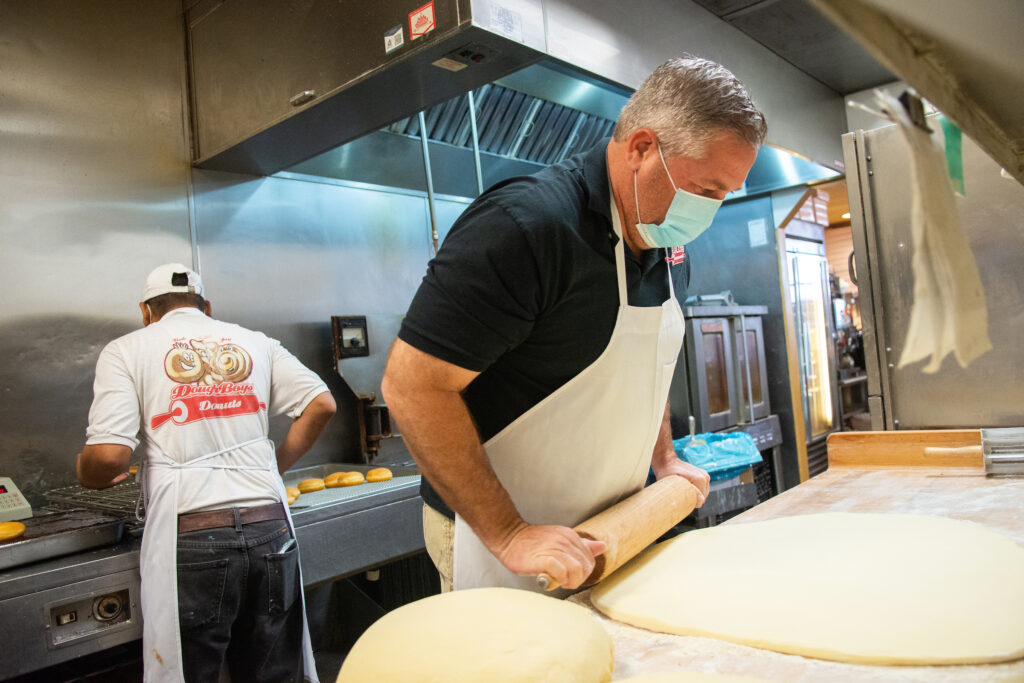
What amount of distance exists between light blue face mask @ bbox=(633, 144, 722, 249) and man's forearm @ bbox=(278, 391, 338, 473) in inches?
53.5

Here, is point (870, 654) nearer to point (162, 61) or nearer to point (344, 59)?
point (344, 59)

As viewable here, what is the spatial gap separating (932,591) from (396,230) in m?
2.69

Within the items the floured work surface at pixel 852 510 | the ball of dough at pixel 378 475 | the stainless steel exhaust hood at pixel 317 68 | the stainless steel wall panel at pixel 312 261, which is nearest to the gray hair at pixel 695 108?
the floured work surface at pixel 852 510

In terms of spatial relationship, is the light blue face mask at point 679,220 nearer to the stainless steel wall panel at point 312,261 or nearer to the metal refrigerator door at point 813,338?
the stainless steel wall panel at point 312,261

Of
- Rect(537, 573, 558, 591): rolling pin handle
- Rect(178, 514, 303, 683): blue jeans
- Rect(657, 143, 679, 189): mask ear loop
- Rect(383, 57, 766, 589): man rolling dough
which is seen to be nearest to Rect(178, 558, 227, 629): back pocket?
Rect(178, 514, 303, 683): blue jeans

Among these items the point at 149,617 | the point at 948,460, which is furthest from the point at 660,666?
the point at 149,617

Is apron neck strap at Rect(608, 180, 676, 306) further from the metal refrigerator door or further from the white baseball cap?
the metal refrigerator door

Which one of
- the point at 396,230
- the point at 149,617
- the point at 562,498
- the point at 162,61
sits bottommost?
the point at 149,617

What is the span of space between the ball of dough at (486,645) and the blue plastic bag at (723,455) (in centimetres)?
244

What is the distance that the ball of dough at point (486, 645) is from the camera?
0.75 m

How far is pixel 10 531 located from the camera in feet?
5.56

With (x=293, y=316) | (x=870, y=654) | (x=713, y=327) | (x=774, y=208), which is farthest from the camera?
(x=774, y=208)

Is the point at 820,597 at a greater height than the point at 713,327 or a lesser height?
lesser

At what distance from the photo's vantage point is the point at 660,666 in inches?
32.6
